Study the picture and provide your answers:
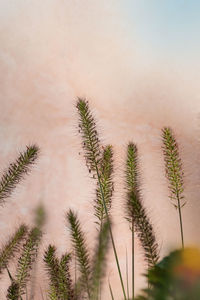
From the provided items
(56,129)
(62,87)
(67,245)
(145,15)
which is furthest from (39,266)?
(145,15)

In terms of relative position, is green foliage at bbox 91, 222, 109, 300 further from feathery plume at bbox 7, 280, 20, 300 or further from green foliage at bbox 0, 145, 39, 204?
green foliage at bbox 0, 145, 39, 204

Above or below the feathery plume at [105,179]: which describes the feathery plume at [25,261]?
below

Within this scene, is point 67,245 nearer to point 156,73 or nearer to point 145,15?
point 156,73

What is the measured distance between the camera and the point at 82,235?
0.98m

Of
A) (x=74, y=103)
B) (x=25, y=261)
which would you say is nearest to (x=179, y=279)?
(x=25, y=261)

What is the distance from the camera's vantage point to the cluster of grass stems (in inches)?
32.9

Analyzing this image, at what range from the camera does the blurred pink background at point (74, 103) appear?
3.64ft

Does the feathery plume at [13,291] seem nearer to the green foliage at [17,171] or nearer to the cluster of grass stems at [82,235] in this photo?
the cluster of grass stems at [82,235]

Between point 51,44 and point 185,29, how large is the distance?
0.47 m

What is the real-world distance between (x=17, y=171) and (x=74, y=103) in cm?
31

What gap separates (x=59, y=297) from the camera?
918 mm

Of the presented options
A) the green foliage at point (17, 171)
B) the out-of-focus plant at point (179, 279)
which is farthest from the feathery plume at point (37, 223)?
the out-of-focus plant at point (179, 279)

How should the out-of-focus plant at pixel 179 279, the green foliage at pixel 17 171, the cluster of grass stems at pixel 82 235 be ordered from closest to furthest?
the out-of-focus plant at pixel 179 279
the cluster of grass stems at pixel 82 235
the green foliage at pixel 17 171

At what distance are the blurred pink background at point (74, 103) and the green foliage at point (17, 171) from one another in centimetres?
3
